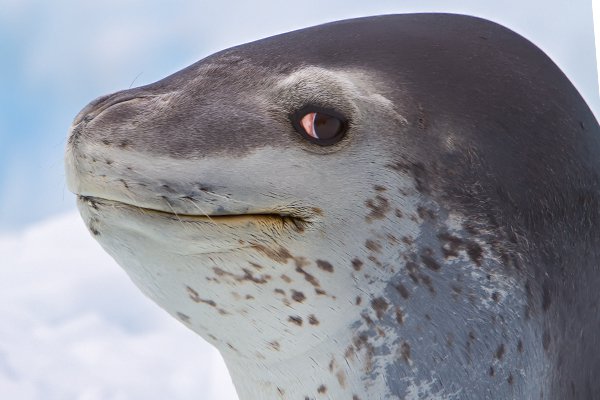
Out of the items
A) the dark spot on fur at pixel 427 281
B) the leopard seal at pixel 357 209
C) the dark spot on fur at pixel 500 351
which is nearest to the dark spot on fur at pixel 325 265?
the leopard seal at pixel 357 209

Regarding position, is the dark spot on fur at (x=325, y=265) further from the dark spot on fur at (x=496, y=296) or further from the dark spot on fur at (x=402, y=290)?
the dark spot on fur at (x=496, y=296)

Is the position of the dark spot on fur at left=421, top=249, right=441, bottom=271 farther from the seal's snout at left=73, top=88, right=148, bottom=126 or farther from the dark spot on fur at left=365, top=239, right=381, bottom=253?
the seal's snout at left=73, top=88, right=148, bottom=126

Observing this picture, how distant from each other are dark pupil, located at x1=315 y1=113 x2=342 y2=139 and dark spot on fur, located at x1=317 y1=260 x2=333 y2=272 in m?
0.14

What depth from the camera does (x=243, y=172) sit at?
38.1 inches

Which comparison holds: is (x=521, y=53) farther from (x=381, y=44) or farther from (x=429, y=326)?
(x=429, y=326)

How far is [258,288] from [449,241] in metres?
0.23

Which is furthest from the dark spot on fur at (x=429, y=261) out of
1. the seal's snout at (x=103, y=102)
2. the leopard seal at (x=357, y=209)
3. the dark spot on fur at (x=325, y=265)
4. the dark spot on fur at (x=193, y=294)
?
the seal's snout at (x=103, y=102)

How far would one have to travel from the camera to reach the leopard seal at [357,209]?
0.98 metres

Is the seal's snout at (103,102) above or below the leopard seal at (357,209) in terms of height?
above

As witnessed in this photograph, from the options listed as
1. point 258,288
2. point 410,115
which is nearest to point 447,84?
point 410,115

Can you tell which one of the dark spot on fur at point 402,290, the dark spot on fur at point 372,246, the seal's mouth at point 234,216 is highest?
the seal's mouth at point 234,216

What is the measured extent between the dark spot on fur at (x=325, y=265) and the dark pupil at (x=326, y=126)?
0.14 m

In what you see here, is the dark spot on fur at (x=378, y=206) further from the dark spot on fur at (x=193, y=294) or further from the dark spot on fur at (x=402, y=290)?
the dark spot on fur at (x=193, y=294)

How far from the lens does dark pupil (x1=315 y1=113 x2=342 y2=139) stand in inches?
38.5
